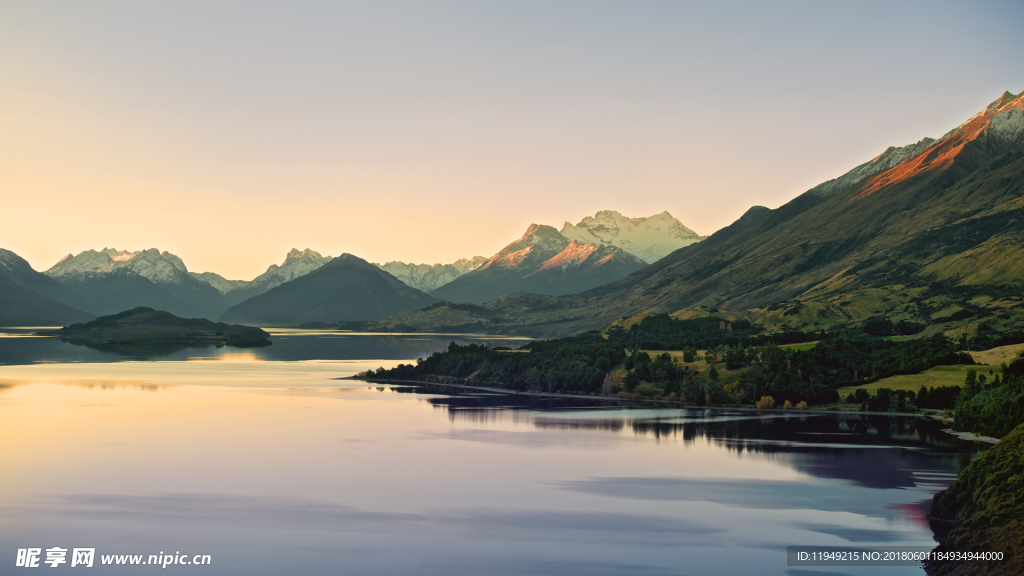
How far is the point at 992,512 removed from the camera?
52594 millimetres

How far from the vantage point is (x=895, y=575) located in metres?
53.7

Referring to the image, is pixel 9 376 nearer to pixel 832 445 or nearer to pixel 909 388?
pixel 832 445

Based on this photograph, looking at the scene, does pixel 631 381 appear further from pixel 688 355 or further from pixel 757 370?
pixel 757 370

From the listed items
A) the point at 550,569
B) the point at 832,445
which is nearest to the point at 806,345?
the point at 832,445

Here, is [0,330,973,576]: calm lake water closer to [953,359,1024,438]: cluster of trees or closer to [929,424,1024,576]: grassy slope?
[929,424,1024,576]: grassy slope

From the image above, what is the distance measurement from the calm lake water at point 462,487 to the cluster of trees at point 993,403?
5.15 m

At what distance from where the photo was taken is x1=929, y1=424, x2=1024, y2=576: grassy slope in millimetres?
47688

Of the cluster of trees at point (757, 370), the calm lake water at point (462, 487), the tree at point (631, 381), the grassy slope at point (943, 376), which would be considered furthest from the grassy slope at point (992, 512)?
the tree at point (631, 381)

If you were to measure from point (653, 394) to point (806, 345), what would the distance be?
4173cm

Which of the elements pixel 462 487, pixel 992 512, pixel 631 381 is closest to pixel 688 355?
pixel 631 381

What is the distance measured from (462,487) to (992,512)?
47039 mm

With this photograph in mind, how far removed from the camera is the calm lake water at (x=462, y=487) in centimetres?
5997

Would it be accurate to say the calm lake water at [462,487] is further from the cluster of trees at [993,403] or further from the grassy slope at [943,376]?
the grassy slope at [943,376]

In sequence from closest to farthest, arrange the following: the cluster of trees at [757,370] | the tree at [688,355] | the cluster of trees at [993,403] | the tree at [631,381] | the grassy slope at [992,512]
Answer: the grassy slope at [992,512], the cluster of trees at [993,403], the cluster of trees at [757,370], the tree at [631,381], the tree at [688,355]
